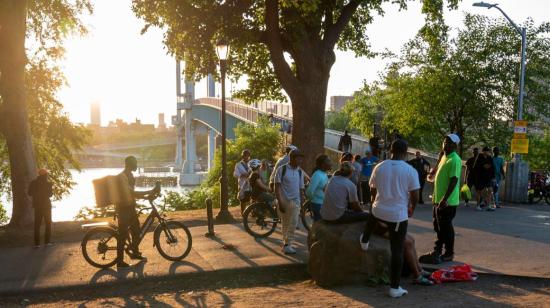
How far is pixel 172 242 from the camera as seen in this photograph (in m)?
9.04

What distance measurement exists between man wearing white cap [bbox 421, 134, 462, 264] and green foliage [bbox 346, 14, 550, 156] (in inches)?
831

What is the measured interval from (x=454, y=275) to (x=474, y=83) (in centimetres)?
2293

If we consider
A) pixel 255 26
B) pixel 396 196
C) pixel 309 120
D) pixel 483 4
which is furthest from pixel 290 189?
pixel 483 4

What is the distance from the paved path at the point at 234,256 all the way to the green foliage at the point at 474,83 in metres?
17.2

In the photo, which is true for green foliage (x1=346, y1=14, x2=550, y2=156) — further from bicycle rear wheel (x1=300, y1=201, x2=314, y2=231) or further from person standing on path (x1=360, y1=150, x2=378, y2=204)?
bicycle rear wheel (x1=300, y1=201, x2=314, y2=231)

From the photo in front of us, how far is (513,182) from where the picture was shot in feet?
58.2

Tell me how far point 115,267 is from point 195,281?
1439mm

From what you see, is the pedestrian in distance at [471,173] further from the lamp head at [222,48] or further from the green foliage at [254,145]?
the green foliage at [254,145]

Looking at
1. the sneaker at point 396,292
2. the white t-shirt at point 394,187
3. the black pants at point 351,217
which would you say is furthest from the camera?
the black pants at point 351,217

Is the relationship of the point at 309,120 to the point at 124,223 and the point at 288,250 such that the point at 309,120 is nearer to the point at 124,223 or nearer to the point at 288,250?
the point at 288,250

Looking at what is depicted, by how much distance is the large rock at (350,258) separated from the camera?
745 cm

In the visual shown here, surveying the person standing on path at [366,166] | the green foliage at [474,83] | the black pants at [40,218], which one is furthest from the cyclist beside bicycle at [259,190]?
the green foliage at [474,83]

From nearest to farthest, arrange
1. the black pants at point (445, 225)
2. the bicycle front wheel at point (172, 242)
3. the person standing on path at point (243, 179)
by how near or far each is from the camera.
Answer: the black pants at point (445, 225), the bicycle front wheel at point (172, 242), the person standing on path at point (243, 179)

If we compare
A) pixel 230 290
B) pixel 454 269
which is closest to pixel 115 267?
pixel 230 290
